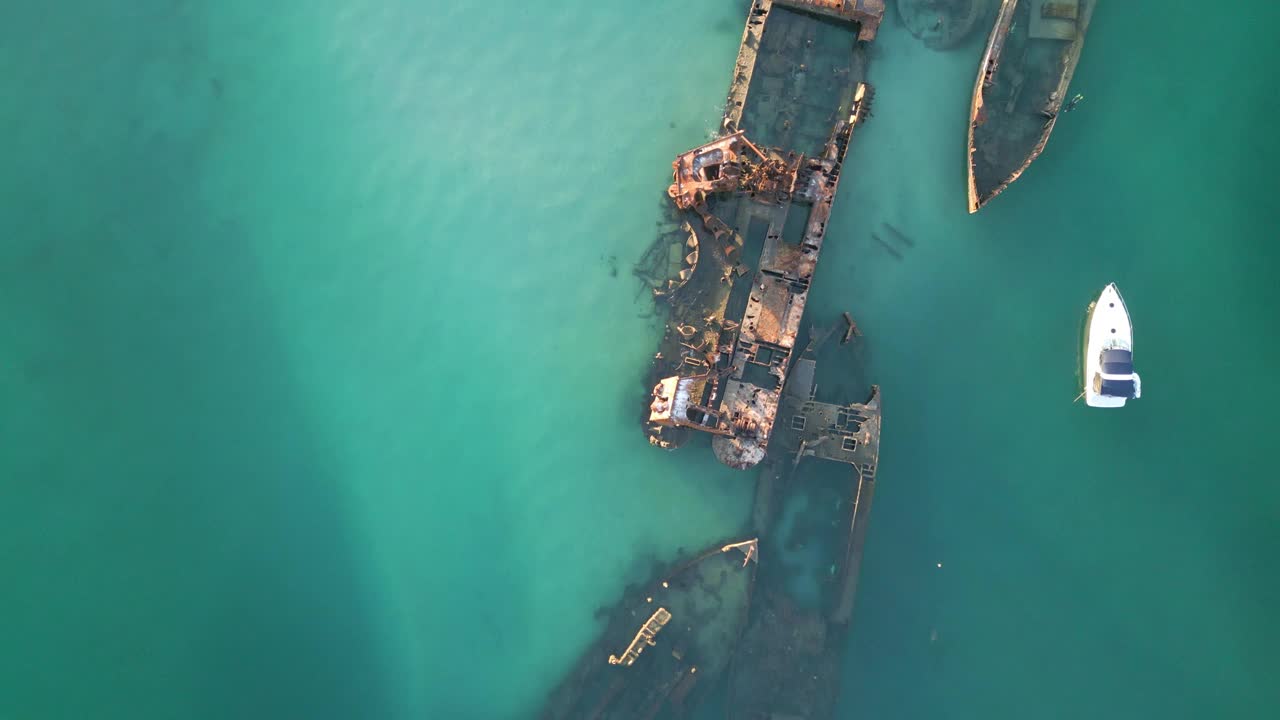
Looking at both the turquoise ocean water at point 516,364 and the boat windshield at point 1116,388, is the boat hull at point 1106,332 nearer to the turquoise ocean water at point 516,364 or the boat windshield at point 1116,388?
the boat windshield at point 1116,388

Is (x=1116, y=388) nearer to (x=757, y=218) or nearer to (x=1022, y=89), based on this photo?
(x=1022, y=89)

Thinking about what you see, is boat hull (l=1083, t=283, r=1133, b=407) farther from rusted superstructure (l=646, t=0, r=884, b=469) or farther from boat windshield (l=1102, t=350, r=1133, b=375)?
rusted superstructure (l=646, t=0, r=884, b=469)

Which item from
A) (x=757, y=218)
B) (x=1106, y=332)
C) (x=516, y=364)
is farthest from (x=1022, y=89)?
(x=516, y=364)

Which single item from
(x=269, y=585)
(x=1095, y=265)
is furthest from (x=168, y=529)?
(x=1095, y=265)

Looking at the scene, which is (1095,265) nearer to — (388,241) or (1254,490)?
(1254,490)

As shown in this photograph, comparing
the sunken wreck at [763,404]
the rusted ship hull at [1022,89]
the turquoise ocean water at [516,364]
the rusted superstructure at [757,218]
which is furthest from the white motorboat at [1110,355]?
the rusted superstructure at [757,218]

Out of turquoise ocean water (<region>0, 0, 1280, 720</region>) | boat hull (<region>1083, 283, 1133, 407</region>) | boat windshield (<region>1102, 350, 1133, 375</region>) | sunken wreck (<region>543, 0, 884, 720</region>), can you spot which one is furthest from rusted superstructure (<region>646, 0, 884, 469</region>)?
boat windshield (<region>1102, 350, 1133, 375</region>)
